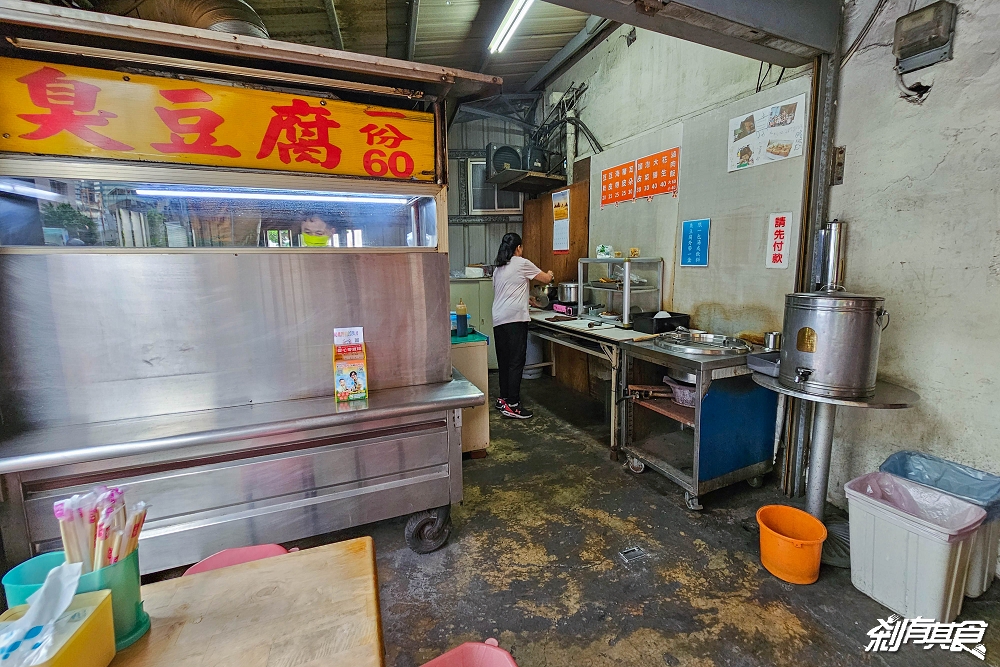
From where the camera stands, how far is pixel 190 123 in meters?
1.99

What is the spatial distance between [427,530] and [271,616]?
1.42 meters

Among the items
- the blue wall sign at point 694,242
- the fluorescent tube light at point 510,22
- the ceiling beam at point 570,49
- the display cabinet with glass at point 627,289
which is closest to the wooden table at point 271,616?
the display cabinet with glass at point 627,289

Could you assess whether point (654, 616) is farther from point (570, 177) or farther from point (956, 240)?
point (570, 177)

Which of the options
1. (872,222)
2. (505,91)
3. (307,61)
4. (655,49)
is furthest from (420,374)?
(505,91)

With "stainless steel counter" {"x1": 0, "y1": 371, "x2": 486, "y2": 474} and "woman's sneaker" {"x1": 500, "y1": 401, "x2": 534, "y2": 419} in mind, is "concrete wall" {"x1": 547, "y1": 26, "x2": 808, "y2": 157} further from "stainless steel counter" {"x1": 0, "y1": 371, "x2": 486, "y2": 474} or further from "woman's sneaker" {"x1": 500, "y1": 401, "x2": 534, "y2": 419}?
"stainless steel counter" {"x1": 0, "y1": 371, "x2": 486, "y2": 474}

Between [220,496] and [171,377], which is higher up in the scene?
[171,377]

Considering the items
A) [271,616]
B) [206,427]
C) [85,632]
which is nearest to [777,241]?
[271,616]

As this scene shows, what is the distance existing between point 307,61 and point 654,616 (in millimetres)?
2902

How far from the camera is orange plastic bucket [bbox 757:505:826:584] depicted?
2100mm

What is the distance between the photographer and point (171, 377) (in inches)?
84.4

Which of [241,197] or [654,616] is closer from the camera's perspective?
[654,616]

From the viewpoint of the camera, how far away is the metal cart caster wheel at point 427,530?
93.4 inches

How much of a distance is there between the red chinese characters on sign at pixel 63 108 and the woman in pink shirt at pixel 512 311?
9.61 feet

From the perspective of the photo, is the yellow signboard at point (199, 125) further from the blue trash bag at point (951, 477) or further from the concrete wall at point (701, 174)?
the blue trash bag at point (951, 477)
